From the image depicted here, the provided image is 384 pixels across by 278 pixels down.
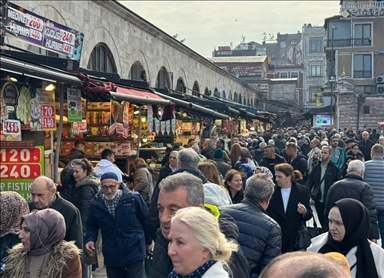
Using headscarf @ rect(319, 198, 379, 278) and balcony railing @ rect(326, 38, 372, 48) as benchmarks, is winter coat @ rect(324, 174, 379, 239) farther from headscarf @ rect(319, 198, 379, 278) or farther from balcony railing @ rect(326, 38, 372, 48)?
balcony railing @ rect(326, 38, 372, 48)

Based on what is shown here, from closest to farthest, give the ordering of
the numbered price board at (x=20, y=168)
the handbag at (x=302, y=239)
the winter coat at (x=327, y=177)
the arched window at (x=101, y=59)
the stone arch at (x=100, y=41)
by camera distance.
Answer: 1. the handbag at (x=302, y=239)
2. the numbered price board at (x=20, y=168)
3. the winter coat at (x=327, y=177)
4. the stone arch at (x=100, y=41)
5. the arched window at (x=101, y=59)

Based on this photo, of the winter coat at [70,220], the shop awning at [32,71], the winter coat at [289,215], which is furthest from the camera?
the winter coat at [289,215]

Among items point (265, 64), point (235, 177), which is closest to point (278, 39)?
point (265, 64)

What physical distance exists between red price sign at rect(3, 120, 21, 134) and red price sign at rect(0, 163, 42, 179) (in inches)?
21.2

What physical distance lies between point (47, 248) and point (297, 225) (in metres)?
3.62

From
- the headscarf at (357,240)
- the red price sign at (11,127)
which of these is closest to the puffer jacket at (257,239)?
the headscarf at (357,240)

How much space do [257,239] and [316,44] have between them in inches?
3419

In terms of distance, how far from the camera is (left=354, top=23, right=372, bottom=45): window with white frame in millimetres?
50562

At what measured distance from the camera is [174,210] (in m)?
3.74

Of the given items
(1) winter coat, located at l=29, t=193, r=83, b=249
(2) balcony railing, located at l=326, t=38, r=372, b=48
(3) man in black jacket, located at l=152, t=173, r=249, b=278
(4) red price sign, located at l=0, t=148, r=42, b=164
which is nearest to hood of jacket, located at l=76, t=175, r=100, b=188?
(4) red price sign, located at l=0, t=148, r=42, b=164

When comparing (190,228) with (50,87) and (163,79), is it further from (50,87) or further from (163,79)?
(163,79)

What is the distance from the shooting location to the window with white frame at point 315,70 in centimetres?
8212

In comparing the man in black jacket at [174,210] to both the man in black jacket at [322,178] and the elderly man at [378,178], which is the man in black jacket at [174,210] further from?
the man in black jacket at [322,178]

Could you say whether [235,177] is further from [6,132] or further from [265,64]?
[265,64]
